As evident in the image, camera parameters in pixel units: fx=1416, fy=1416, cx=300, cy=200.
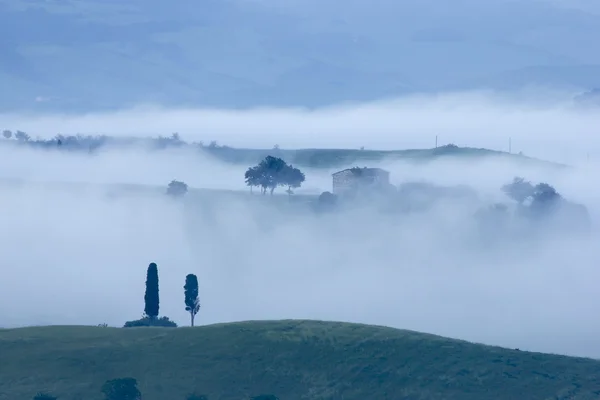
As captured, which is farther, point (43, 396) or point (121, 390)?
point (43, 396)

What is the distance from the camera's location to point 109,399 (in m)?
107

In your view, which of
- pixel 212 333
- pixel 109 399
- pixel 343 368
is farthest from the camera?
pixel 212 333

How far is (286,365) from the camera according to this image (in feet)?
383

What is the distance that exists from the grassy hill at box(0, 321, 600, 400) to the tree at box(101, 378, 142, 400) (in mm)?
1117

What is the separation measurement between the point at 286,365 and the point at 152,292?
38.4 meters

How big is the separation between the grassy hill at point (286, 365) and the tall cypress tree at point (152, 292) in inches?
917

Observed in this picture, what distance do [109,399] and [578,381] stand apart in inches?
1412

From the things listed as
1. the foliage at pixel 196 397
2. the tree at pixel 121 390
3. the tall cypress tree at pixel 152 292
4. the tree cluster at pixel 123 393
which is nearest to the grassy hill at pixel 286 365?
the foliage at pixel 196 397

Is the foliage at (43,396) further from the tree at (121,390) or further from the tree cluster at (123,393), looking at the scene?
the tree at (121,390)

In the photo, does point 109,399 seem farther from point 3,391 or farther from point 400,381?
point 400,381

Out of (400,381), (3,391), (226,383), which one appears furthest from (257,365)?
(3,391)

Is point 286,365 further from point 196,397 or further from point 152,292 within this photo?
point 152,292

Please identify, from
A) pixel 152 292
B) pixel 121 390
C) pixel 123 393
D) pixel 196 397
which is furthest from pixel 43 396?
pixel 152 292

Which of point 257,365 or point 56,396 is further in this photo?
point 257,365
